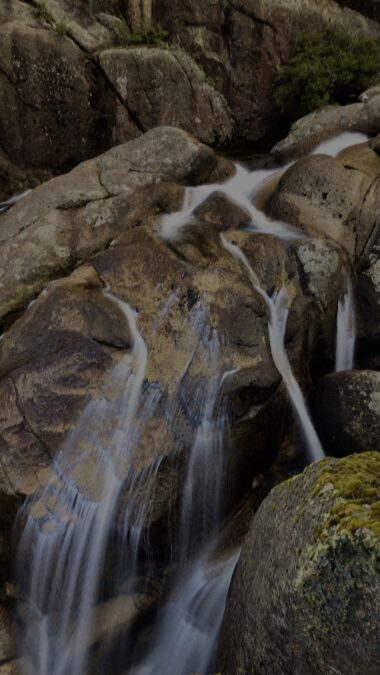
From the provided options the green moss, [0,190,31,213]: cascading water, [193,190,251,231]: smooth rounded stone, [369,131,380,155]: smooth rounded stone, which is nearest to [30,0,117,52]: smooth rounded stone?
[0,190,31,213]: cascading water

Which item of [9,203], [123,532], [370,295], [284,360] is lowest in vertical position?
[370,295]

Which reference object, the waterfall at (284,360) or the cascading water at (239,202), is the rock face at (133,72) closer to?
the cascading water at (239,202)

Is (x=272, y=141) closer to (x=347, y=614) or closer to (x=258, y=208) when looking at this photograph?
(x=258, y=208)

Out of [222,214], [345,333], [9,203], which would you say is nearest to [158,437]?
[345,333]

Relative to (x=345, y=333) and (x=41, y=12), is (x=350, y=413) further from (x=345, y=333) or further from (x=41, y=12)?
(x=41, y=12)

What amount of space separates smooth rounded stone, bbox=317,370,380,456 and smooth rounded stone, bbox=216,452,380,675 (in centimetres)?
216

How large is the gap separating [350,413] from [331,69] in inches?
381

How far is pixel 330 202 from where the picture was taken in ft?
24.2

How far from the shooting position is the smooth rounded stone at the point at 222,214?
286 inches

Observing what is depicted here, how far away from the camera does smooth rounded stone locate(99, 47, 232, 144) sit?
11060mm

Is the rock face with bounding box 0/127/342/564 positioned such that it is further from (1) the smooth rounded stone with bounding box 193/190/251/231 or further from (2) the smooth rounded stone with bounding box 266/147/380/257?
(2) the smooth rounded stone with bounding box 266/147/380/257

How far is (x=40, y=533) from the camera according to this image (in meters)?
4.48

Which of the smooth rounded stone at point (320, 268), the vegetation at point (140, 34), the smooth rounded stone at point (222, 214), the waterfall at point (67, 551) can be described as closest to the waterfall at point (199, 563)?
the waterfall at point (67, 551)

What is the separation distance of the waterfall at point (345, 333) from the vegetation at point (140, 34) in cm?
832
